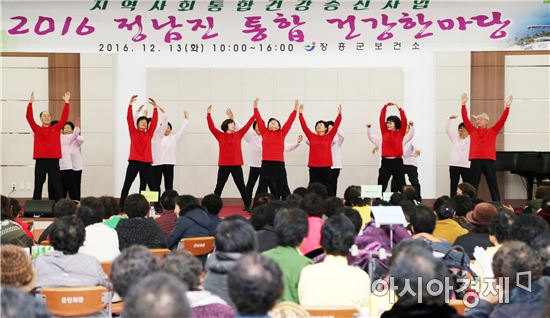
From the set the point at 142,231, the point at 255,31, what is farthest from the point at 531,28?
the point at 142,231

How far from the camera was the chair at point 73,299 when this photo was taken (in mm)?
3289

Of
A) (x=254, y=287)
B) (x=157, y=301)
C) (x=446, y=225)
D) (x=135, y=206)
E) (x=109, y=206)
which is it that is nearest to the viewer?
(x=157, y=301)

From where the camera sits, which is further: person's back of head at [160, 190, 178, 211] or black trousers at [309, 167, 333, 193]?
black trousers at [309, 167, 333, 193]

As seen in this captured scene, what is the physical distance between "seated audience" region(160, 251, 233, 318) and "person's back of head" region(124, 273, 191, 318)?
0.71 metres

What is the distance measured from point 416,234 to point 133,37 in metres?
7.67

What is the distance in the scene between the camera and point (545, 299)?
7.81 ft

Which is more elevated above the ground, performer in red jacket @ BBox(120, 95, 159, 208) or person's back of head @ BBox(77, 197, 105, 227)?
performer in red jacket @ BBox(120, 95, 159, 208)

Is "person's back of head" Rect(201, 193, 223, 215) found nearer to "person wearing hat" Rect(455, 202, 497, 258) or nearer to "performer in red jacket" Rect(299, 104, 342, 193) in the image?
"person wearing hat" Rect(455, 202, 497, 258)

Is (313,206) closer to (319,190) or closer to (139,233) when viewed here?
(139,233)

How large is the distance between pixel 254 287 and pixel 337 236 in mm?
1282

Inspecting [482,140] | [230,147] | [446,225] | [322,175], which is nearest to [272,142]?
[230,147]

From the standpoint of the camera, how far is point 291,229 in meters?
3.71

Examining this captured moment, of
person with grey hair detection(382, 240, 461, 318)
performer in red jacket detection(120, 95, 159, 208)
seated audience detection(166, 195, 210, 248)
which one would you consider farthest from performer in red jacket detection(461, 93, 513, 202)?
person with grey hair detection(382, 240, 461, 318)

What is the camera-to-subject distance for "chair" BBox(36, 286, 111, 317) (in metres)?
3.29
